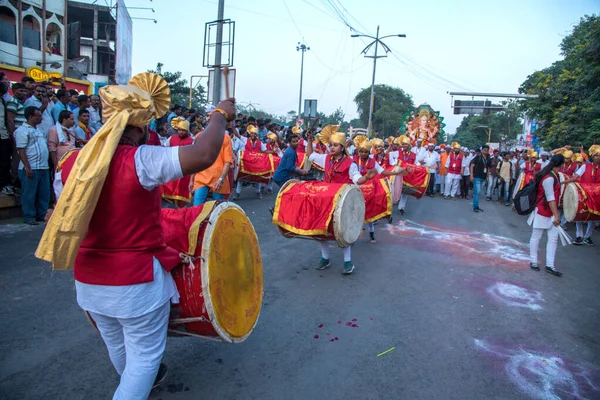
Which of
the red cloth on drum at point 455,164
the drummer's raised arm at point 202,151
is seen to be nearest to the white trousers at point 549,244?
the drummer's raised arm at point 202,151

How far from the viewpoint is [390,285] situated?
18.4 ft

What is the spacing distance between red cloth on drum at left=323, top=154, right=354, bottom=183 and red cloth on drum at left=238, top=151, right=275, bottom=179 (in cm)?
581

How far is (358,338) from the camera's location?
158 inches

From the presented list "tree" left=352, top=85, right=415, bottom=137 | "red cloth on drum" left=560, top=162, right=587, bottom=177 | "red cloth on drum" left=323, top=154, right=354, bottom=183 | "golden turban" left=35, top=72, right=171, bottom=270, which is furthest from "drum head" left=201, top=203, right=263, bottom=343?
"tree" left=352, top=85, right=415, bottom=137

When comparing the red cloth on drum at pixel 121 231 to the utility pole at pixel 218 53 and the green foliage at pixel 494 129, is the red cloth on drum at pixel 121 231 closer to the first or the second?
the utility pole at pixel 218 53

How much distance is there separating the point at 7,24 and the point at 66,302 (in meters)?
21.6

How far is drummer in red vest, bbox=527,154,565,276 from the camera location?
6305 mm

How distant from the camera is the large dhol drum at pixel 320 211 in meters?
5.33

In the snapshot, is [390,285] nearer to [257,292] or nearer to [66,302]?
[257,292]

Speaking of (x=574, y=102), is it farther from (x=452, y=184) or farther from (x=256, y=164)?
(x=256, y=164)

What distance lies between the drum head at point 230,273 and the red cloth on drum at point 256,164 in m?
8.76

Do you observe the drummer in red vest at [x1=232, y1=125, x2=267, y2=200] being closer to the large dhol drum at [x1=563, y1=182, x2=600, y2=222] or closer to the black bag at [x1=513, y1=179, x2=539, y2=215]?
the black bag at [x1=513, y1=179, x2=539, y2=215]

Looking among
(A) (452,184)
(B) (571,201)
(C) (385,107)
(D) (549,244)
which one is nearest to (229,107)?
(D) (549,244)

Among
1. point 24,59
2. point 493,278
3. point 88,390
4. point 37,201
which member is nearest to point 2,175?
point 37,201
